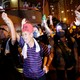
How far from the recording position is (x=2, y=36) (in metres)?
7.33

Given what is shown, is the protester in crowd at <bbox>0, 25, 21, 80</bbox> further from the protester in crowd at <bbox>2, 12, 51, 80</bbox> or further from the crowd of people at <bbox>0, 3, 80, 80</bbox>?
the protester in crowd at <bbox>2, 12, 51, 80</bbox>

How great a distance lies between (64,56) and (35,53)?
1.90 m

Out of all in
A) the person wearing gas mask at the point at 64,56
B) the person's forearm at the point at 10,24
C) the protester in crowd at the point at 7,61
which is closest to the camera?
the person's forearm at the point at 10,24

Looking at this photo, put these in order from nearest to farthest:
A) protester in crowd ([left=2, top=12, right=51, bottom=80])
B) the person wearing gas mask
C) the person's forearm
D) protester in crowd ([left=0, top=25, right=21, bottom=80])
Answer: protester in crowd ([left=2, top=12, right=51, bottom=80]) < the person's forearm < protester in crowd ([left=0, top=25, right=21, bottom=80]) < the person wearing gas mask

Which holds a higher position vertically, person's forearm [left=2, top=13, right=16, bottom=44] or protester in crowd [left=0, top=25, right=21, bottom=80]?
person's forearm [left=2, top=13, right=16, bottom=44]

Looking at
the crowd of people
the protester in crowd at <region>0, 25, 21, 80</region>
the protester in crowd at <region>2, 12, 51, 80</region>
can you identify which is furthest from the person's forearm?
the protester in crowd at <region>0, 25, 21, 80</region>

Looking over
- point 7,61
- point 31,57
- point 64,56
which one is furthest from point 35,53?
point 64,56

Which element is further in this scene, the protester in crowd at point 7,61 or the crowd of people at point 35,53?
the protester in crowd at point 7,61

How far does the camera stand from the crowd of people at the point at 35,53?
532 centimetres

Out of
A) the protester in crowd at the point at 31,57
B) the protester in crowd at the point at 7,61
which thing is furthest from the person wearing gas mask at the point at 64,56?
the protester in crowd at the point at 31,57

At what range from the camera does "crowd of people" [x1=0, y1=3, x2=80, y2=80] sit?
5.32 metres

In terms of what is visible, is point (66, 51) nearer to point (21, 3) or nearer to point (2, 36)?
point (2, 36)

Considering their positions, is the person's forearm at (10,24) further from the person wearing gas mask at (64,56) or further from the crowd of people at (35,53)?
the person wearing gas mask at (64,56)

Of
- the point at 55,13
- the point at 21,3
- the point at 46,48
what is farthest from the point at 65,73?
the point at 55,13
